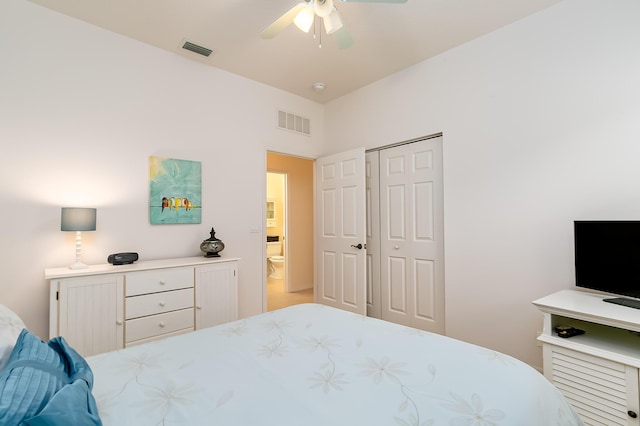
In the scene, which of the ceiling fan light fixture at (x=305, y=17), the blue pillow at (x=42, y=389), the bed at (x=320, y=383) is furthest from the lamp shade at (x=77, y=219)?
the ceiling fan light fixture at (x=305, y=17)

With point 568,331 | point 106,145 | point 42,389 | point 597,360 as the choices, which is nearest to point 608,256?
point 568,331

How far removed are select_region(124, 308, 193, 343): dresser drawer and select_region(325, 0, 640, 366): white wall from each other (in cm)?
238

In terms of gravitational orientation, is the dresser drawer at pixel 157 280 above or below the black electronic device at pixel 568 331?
above

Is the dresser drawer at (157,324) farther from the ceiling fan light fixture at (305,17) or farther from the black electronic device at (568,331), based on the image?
the black electronic device at (568,331)

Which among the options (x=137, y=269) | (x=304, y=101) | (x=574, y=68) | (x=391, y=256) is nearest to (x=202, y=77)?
(x=304, y=101)

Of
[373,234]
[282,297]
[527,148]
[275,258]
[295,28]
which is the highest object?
[295,28]

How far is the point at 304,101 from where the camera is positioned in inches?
158

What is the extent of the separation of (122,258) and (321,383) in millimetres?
2100

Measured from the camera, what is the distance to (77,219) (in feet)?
7.20

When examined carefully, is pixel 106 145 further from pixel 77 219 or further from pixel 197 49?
pixel 197 49

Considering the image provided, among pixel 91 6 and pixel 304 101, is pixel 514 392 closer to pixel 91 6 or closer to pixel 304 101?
pixel 91 6

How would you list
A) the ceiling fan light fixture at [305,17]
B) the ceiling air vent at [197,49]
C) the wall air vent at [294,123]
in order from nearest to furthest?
the ceiling fan light fixture at [305,17], the ceiling air vent at [197,49], the wall air vent at [294,123]

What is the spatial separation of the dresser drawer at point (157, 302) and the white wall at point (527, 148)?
7.82 ft

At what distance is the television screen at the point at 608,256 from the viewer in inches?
69.6
